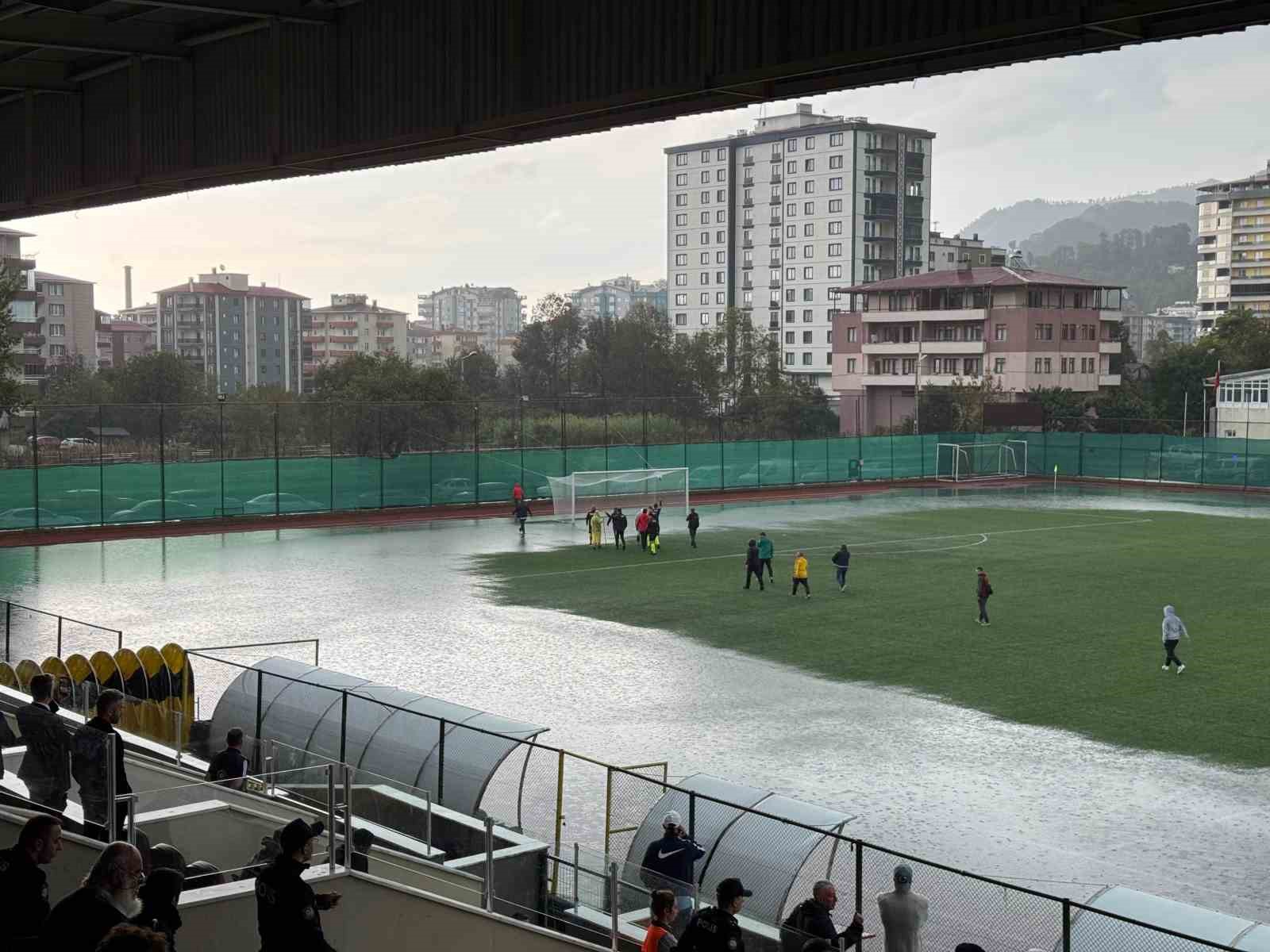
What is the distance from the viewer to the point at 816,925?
1065cm

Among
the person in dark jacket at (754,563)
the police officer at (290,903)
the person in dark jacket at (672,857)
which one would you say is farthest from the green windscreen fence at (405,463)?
the police officer at (290,903)

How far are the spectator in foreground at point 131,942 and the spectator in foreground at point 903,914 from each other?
6616 millimetres

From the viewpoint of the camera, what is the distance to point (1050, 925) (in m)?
11.9

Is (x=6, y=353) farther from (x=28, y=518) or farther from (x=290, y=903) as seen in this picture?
(x=290, y=903)

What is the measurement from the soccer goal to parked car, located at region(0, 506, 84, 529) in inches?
1724

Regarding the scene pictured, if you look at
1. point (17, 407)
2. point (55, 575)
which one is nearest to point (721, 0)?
point (55, 575)

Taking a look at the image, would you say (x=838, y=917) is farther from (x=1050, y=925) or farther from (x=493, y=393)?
(x=493, y=393)

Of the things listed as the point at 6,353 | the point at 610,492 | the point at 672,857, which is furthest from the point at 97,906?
the point at 610,492

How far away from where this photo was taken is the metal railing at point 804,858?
36.4 ft

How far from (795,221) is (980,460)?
86689mm

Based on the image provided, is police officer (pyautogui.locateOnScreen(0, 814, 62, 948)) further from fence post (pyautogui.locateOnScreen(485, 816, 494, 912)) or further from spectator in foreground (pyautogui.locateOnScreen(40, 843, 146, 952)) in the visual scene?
fence post (pyautogui.locateOnScreen(485, 816, 494, 912))

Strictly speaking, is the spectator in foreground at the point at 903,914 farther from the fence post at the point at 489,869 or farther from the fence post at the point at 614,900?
the fence post at the point at 489,869

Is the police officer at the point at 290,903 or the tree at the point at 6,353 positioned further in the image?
the tree at the point at 6,353

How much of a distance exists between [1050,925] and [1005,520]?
43.0m
